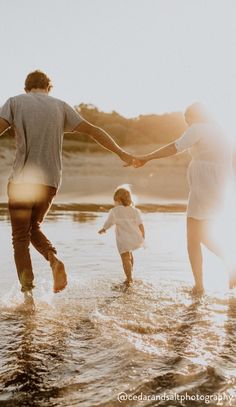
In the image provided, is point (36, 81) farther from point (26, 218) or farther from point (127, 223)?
point (127, 223)

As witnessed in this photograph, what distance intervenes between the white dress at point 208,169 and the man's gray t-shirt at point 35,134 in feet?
4.72

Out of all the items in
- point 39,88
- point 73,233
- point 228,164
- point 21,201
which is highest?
point 39,88

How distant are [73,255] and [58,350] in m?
4.65

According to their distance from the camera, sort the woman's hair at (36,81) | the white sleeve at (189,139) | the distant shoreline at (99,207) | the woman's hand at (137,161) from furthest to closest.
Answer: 1. the distant shoreline at (99,207)
2. the woman's hand at (137,161)
3. the white sleeve at (189,139)
4. the woman's hair at (36,81)

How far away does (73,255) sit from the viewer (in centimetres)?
805

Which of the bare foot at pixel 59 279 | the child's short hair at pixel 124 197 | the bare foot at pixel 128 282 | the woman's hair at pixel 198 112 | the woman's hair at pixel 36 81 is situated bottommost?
the bare foot at pixel 128 282

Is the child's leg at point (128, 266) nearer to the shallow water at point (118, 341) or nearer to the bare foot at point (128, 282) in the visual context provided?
the bare foot at point (128, 282)

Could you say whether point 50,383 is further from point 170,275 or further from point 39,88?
point 170,275

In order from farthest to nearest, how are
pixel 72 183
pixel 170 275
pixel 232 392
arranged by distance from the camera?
pixel 72 183 → pixel 170 275 → pixel 232 392

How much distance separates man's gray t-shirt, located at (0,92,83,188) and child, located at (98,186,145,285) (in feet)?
6.70

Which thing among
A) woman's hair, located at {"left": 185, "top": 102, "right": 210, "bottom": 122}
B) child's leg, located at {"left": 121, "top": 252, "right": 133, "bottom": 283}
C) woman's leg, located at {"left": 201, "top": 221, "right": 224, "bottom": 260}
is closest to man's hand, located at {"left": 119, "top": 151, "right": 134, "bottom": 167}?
woman's hair, located at {"left": 185, "top": 102, "right": 210, "bottom": 122}

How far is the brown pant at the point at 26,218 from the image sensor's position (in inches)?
177

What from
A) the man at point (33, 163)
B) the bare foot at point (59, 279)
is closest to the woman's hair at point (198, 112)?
the man at point (33, 163)

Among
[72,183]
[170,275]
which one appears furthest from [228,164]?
[72,183]
